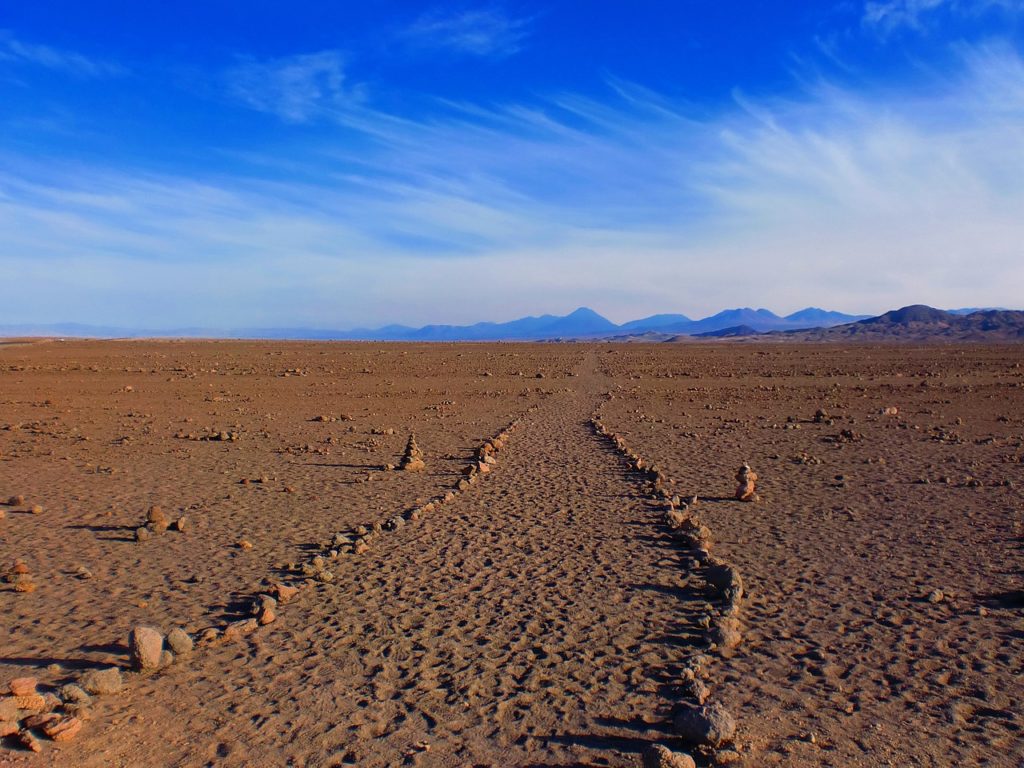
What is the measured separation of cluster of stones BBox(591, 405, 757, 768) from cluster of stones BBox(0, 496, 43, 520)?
8109 millimetres

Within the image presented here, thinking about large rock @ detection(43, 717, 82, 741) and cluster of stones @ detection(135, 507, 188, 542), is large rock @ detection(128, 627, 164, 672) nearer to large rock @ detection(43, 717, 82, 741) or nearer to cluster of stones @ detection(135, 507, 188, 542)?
large rock @ detection(43, 717, 82, 741)

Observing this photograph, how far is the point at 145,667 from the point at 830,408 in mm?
20248

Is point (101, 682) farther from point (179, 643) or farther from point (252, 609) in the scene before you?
point (252, 609)

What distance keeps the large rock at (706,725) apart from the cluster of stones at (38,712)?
3.65m

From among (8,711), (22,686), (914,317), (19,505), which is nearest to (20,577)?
(22,686)

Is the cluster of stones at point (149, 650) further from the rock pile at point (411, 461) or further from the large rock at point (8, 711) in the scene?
the rock pile at point (411, 461)

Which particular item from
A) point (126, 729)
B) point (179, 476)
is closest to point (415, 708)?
point (126, 729)

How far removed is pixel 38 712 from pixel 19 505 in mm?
6884

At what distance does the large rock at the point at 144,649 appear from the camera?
5492 mm

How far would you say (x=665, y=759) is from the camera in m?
4.24

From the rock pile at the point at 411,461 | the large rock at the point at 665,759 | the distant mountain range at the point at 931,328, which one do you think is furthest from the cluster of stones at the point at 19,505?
the distant mountain range at the point at 931,328

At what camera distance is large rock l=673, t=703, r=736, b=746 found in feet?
14.7

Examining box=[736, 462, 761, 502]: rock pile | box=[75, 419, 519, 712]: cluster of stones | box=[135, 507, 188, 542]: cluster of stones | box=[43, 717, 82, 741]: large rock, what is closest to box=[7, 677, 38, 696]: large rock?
box=[75, 419, 519, 712]: cluster of stones

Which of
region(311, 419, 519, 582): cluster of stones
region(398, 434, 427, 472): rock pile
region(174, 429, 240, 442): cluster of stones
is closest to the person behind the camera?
region(311, 419, 519, 582): cluster of stones
